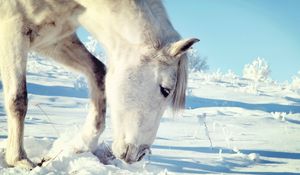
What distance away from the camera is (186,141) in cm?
557

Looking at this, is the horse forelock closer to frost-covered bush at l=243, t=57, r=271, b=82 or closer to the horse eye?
the horse eye

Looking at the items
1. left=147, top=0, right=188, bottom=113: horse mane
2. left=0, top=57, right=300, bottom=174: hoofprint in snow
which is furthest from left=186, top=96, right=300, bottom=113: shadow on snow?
left=147, top=0, right=188, bottom=113: horse mane

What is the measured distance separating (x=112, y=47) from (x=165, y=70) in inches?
22.5

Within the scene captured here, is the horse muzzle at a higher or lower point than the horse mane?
lower

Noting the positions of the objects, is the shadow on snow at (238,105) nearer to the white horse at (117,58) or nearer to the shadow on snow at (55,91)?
the shadow on snow at (55,91)

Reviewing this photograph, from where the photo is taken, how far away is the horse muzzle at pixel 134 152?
3189 millimetres

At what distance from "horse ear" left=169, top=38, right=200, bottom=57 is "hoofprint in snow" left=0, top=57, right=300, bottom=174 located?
0.56m

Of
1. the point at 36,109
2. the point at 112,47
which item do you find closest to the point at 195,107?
the point at 36,109

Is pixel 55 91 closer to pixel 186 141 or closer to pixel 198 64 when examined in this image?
pixel 186 141

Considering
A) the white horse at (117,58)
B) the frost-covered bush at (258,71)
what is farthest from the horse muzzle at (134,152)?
the frost-covered bush at (258,71)

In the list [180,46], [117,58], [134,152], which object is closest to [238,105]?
[117,58]

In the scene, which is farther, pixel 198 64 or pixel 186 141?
pixel 198 64

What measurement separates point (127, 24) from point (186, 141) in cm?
260

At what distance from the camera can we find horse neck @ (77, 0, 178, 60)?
3271mm
